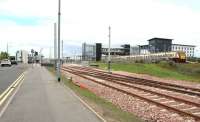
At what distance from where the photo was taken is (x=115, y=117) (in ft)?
49.6

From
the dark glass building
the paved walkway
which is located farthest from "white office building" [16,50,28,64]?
the paved walkway

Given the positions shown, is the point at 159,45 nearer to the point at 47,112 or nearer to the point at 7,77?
the point at 7,77

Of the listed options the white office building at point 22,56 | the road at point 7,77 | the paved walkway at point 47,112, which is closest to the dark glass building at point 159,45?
the white office building at point 22,56

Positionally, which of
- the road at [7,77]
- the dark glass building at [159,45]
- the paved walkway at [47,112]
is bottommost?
the road at [7,77]

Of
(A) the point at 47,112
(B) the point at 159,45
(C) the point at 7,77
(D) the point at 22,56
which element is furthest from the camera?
(B) the point at 159,45

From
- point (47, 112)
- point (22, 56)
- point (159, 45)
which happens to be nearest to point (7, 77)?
point (47, 112)

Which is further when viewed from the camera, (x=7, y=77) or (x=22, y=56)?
(x=22, y=56)

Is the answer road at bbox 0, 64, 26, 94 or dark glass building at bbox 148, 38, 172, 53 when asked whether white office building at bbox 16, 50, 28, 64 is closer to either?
dark glass building at bbox 148, 38, 172, 53

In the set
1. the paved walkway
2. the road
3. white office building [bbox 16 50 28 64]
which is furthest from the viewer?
white office building [bbox 16 50 28 64]

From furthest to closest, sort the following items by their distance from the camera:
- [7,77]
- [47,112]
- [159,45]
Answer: [159,45] < [7,77] < [47,112]

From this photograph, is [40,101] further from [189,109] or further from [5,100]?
[189,109]

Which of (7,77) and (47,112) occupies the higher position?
(47,112)

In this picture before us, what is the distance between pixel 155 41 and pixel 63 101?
132 m

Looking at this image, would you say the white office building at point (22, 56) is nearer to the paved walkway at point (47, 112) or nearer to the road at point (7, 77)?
the road at point (7, 77)
